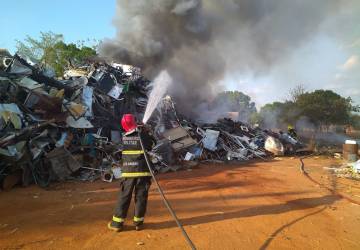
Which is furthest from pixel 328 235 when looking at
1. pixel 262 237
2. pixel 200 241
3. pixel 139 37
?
pixel 139 37

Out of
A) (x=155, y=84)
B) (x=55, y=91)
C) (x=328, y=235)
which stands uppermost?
(x=155, y=84)

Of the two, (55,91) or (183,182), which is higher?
(55,91)

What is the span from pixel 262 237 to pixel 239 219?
0.80 metres

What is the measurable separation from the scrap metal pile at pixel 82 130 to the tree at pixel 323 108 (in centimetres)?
1480

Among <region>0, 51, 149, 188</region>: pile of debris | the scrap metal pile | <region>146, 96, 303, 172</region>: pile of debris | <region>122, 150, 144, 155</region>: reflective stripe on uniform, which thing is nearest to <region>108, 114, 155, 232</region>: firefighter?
<region>122, 150, 144, 155</region>: reflective stripe on uniform

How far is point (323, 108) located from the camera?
2900 cm

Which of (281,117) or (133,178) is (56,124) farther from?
(281,117)

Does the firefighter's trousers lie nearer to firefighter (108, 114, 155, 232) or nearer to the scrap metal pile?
firefighter (108, 114, 155, 232)

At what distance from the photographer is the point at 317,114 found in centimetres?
2920

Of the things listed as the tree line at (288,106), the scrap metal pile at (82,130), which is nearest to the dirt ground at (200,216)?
the scrap metal pile at (82,130)

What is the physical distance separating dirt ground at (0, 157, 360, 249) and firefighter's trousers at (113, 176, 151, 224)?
226mm

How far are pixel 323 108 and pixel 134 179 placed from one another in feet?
92.7

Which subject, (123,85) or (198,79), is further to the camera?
(198,79)

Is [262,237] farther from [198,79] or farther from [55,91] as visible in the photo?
[198,79]
